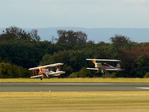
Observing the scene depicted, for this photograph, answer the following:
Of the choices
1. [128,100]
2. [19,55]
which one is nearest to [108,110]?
[128,100]

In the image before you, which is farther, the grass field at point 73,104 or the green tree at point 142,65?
the green tree at point 142,65

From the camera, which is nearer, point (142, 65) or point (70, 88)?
point (70, 88)

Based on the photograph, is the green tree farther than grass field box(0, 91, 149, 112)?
Yes

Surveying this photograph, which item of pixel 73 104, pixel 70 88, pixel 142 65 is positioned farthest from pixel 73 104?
pixel 142 65

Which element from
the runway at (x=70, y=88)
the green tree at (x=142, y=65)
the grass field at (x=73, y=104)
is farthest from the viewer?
the green tree at (x=142, y=65)

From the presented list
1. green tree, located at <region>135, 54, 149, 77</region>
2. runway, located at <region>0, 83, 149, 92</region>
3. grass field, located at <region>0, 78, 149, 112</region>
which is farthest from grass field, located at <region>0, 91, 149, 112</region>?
green tree, located at <region>135, 54, 149, 77</region>

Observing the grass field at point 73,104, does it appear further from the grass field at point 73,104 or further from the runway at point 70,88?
the runway at point 70,88

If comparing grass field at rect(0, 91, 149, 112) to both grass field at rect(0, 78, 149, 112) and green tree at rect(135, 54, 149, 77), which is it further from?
green tree at rect(135, 54, 149, 77)

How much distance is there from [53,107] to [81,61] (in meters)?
94.5

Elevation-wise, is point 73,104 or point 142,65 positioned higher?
point 142,65

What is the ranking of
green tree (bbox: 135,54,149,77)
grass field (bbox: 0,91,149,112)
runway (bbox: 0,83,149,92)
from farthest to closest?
1. green tree (bbox: 135,54,149,77)
2. runway (bbox: 0,83,149,92)
3. grass field (bbox: 0,91,149,112)

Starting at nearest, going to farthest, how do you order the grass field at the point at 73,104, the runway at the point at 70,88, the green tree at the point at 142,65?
the grass field at the point at 73,104 < the runway at the point at 70,88 < the green tree at the point at 142,65

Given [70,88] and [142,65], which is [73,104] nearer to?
[70,88]

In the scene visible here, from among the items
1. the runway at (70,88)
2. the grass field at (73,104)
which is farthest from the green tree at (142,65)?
the grass field at (73,104)
